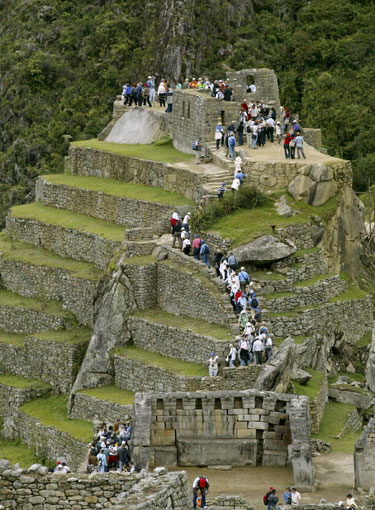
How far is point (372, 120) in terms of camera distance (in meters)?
107

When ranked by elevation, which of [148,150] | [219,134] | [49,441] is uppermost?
[219,134]

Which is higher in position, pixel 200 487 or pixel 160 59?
pixel 160 59

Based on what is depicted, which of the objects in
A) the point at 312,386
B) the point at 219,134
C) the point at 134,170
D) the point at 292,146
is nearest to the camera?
the point at 312,386

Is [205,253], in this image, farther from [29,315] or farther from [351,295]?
[29,315]

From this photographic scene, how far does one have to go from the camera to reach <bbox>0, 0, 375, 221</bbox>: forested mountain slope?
112 meters

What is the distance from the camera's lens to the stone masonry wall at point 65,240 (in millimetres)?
81812

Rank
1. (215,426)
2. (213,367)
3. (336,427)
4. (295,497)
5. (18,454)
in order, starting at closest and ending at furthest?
(295,497)
(215,426)
(336,427)
(213,367)
(18,454)

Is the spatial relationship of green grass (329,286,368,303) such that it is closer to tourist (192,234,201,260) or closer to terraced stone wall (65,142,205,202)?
tourist (192,234,201,260)

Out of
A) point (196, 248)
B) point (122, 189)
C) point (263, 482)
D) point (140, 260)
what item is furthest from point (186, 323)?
point (263, 482)

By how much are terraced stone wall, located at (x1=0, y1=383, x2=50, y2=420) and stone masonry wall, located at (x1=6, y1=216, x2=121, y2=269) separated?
20.0 feet

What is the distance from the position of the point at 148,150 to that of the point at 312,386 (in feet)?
81.3

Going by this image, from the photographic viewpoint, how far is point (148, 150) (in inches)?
3531

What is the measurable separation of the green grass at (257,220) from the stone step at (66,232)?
5975 millimetres

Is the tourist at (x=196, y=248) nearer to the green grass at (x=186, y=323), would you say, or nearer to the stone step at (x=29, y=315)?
the green grass at (x=186, y=323)
